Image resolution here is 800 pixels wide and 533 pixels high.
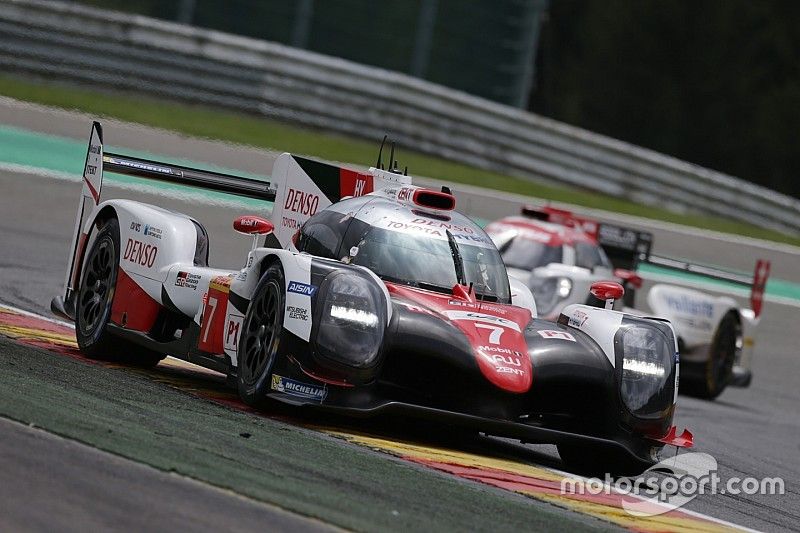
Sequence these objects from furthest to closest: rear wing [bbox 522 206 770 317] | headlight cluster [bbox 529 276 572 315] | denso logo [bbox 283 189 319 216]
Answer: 1. rear wing [bbox 522 206 770 317]
2. headlight cluster [bbox 529 276 572 315]
3. denso logo [bbox 283 189 319 216]

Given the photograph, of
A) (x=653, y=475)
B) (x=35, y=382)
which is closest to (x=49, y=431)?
(x=35, y=382)

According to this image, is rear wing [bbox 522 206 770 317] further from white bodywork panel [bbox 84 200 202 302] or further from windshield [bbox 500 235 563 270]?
white bodywork panel [bbox 84 200 202 302]

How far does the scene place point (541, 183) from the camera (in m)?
21.9

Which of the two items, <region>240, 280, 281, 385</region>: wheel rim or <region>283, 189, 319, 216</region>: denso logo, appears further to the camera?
<region>283, 189, 319, 216</region>: denso logo

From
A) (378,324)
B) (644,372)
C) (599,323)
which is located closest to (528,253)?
(599,323)

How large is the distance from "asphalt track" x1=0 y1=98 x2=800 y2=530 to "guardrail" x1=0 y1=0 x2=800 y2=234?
1989mm

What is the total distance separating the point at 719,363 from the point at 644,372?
7.57 m

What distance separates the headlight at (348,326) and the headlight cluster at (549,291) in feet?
22.8

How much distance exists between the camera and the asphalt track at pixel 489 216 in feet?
36.2

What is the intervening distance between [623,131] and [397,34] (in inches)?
615

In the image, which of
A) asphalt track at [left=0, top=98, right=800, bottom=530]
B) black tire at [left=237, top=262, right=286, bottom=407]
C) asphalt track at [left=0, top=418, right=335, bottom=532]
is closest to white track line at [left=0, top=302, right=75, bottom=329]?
asphalt track at [left=0, top=98, right=800, bottom=530]

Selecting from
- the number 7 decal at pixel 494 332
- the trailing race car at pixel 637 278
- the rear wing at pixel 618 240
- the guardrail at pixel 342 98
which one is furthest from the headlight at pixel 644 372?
the guardrail at pixel 342 98

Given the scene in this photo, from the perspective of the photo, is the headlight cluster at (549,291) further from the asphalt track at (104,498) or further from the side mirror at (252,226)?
the asphalt track at (104,498)

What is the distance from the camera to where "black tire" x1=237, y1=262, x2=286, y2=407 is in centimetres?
789
